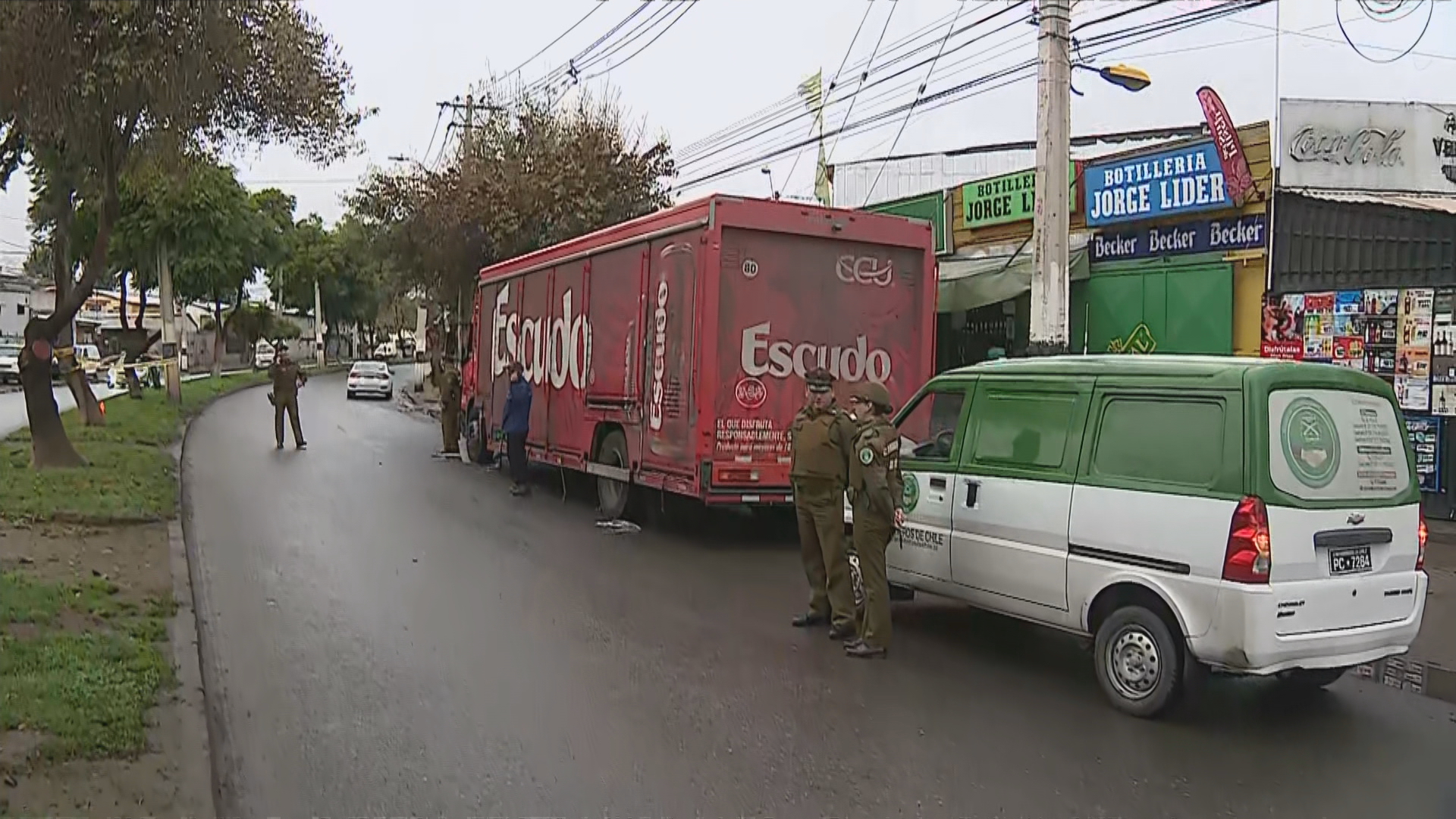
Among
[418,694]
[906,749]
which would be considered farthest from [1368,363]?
[418,694]

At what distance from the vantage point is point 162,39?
398 inches

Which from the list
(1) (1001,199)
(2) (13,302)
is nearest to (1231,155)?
(1) (1001,199)

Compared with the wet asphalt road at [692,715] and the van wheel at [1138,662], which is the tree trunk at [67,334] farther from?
the van wheel at [1138,662]

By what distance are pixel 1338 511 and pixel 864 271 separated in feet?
21.0

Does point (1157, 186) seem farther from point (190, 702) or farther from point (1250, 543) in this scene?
point (190, 702)

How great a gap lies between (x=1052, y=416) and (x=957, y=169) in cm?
2075

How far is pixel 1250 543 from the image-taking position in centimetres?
615

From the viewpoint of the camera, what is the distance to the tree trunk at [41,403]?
1502 centimetres

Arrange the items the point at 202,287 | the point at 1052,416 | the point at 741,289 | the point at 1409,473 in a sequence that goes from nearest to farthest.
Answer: the point at 1409,473 → the point at 1052,416 → the point at 741,289 → the point at 202,287

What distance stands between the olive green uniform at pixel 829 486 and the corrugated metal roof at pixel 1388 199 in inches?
317

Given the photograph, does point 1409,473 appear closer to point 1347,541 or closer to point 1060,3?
point 1347,541

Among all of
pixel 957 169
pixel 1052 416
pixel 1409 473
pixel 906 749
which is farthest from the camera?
pixel 957 169

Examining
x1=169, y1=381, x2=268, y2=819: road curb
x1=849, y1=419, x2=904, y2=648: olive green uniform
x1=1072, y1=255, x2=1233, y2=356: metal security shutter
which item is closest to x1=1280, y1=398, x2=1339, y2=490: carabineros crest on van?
x1=849, y1=419, x2=904, y2=648: olive green uniform

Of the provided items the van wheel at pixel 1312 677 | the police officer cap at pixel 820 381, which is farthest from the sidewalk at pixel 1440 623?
the police officer cap at pixel 820 381
